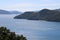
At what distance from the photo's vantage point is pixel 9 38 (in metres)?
12.7

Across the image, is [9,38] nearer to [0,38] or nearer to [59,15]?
[0,38]

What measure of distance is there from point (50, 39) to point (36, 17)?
252 feet

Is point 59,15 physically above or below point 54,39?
above

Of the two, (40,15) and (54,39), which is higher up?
(40,15)

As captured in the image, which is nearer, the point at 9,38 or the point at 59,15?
the point at 9,38

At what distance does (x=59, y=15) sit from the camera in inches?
4277

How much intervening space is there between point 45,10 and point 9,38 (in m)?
116

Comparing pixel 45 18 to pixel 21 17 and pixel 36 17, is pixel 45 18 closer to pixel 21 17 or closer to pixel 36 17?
pixel 36 17

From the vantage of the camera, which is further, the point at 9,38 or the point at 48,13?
the point at 48,13

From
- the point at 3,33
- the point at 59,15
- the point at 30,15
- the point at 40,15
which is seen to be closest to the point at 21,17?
the point at 30,15

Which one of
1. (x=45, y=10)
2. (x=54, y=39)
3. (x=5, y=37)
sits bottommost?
(x=54, y=39)

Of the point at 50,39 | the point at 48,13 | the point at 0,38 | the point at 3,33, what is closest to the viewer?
the point at 0,38

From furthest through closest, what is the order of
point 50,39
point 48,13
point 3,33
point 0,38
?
1. point 48,13
2. point 50,39
3. point 3,33
4. point 0,38

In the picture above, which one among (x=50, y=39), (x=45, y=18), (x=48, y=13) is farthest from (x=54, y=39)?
(x=48, y=13)
